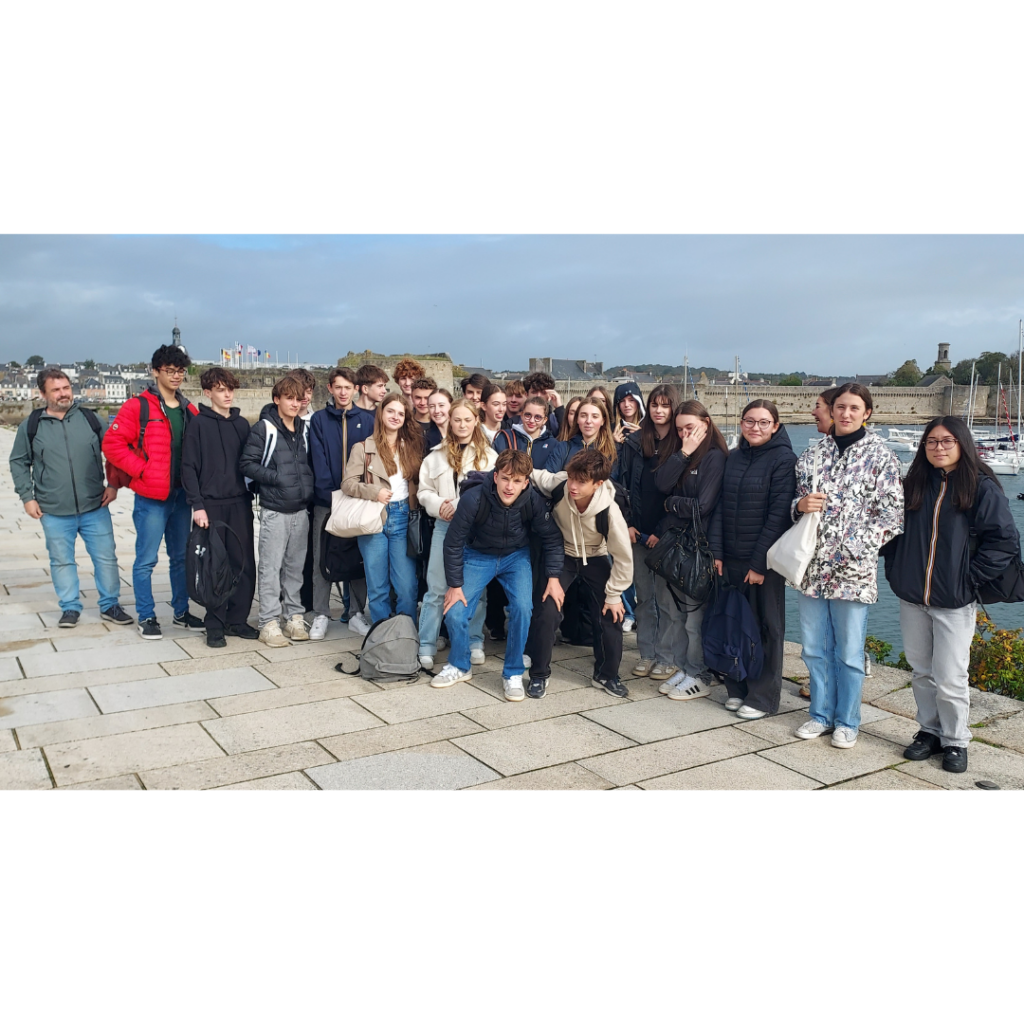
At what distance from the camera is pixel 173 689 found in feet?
16.3

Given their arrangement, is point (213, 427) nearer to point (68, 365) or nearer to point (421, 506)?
point (421, 506)

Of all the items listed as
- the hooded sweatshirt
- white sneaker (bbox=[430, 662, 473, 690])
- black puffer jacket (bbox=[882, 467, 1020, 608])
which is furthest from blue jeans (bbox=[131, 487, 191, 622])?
black puffer jacket (bbox=[882, 467, 1020, 608])

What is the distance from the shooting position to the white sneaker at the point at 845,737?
13.6 ft

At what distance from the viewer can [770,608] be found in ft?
15.1

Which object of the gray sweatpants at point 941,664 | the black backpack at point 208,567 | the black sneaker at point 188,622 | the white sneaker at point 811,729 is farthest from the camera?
the black sneaker at point 188,622

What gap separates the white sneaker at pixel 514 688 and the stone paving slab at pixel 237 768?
116cm

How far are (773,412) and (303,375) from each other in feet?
10.4

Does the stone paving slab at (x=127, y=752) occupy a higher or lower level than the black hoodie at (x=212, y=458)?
lower

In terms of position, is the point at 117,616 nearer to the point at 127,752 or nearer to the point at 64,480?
the point at 64,480

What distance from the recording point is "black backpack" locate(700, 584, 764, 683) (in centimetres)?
459

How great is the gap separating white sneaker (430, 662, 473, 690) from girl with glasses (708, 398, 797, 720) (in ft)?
5.09

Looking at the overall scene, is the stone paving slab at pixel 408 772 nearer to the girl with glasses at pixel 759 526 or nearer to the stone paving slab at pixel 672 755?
the stone paving slab at pixel 672 755

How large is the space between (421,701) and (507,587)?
2.72 feet

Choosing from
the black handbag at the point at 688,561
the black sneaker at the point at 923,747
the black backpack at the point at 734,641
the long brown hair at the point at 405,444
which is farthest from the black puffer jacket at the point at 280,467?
the black sneaker at the point at 923,747
